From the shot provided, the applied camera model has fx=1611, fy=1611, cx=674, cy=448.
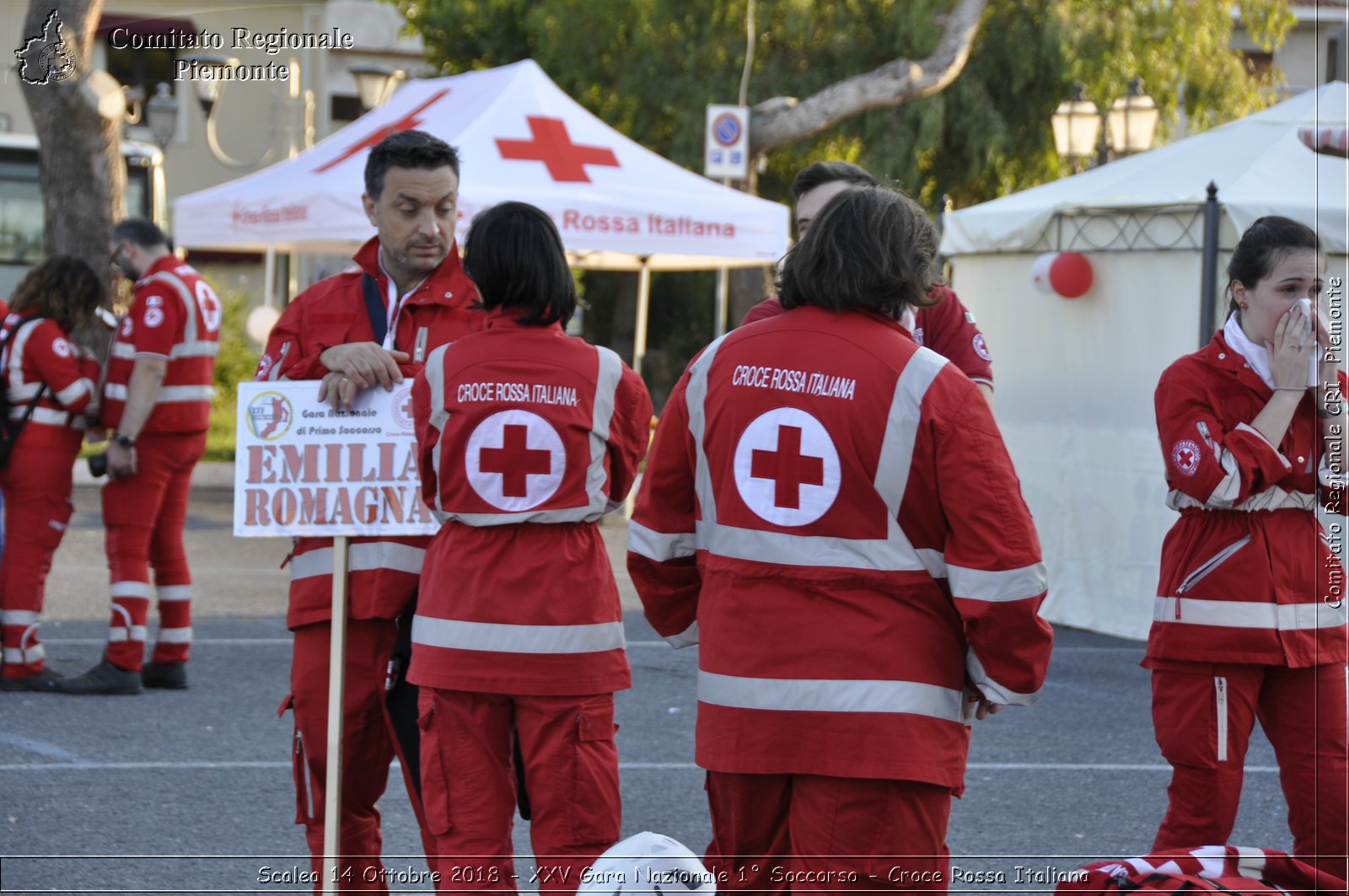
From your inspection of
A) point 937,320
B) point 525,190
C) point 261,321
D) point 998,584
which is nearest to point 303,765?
point 998,584

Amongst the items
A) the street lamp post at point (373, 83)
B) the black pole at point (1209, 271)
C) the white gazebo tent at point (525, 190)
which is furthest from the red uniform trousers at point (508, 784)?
the street lamp post at point (373, 83)

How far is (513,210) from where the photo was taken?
3.66 m

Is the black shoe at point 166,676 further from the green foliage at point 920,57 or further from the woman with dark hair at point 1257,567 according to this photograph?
the green foliage at point 920,57

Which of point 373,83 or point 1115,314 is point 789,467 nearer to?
point 1115,314

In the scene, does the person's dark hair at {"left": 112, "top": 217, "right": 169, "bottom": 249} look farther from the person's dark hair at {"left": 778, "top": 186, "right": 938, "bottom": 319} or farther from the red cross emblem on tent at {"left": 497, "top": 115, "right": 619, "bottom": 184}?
the person's dark hair at {"left": 778, "top": 186, "right": 938, "bottom": 319}

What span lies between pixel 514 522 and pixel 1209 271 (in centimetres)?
631

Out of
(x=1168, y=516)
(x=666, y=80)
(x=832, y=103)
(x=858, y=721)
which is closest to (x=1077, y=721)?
(x=1168, y=516)

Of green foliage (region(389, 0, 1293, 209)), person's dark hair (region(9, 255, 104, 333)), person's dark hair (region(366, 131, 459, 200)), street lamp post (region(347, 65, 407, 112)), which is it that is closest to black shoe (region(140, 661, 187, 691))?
person's dark hair (region(9, 255, 104, 333))

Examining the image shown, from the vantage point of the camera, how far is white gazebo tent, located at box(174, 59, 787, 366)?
37.3 ft

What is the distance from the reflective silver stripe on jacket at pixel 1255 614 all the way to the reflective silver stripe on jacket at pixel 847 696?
137cm

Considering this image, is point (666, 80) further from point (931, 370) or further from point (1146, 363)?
point (931, 370)

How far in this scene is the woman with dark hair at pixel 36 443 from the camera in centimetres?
741

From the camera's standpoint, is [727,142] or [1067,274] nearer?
[1067,274]

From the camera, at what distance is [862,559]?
292cm
